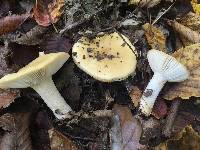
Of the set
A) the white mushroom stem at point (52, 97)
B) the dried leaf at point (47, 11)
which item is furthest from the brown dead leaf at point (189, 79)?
the dried leaf at point (47, 11)

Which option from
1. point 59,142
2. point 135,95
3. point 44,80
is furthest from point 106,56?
point 59,142

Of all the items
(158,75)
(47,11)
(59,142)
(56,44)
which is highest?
(47,11)

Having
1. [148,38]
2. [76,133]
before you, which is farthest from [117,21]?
[76,133]

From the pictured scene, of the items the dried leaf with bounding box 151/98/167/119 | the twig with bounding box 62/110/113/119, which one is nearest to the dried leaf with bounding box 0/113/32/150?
the twig with bounding box 62/110/113/119

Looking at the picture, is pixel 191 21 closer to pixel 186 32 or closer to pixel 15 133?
pixel 186 32

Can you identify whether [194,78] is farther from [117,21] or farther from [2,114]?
[2,114]

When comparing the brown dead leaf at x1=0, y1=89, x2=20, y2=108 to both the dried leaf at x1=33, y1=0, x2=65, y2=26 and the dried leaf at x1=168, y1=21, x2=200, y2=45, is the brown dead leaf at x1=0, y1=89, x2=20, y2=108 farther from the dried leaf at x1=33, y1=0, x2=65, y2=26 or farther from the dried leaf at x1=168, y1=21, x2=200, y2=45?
the dried leaf at x1=168, y1=21, x2=200, y2=45
